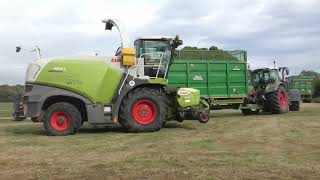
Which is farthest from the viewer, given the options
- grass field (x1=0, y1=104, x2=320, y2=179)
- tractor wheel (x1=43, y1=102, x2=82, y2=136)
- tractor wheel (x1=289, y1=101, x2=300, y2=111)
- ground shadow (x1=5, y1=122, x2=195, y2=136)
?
tractor wheel (x1=289, y1=101, x2=300, y2=111)

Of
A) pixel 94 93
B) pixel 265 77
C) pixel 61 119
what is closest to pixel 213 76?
pixel 265 77

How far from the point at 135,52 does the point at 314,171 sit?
8360 mm

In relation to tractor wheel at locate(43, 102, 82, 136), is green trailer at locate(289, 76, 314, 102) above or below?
above

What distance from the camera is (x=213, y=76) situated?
22.6 m

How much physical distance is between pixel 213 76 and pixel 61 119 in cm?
881

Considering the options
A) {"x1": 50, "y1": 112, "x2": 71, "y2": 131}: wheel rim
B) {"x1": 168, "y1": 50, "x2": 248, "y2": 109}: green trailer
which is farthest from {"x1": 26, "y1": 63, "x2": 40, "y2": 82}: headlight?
{"x1": 168, "y1": 50, "x2": 248, "y2": 109}: green trailer

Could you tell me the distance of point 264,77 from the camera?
2664cm

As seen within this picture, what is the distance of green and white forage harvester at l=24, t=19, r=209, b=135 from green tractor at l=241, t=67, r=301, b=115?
872 centimetres

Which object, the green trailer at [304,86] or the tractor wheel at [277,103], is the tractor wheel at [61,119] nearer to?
the tractor wheel at [277,103]

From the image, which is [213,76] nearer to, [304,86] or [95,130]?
[95,130]

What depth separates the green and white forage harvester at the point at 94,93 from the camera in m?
15.4

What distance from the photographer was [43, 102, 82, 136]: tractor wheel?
15352mm

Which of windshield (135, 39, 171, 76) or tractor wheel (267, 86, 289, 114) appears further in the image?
tractor wheel (267, 86, 289, 114)

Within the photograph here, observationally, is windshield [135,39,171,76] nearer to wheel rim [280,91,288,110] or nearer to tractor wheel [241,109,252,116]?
tractor wheel [241,109,252,116]
